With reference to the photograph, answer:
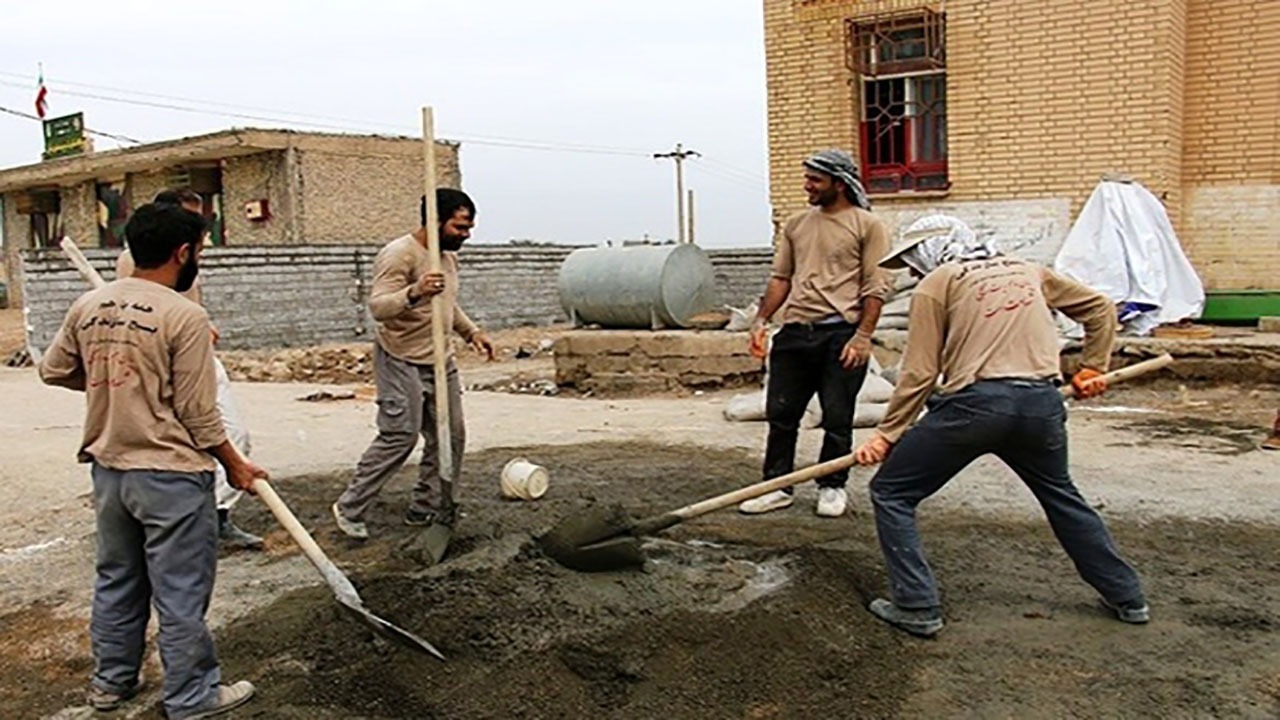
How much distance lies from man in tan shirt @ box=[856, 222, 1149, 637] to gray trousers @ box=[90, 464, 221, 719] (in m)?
2.21

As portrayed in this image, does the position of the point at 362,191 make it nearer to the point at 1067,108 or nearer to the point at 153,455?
the point at 1067,108

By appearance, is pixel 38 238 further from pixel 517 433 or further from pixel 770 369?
pixel 770 369

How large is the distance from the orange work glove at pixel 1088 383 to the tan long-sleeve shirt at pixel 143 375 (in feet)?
9.63

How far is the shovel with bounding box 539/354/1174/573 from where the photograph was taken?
4.21 meters

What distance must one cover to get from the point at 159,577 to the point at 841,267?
Result: 11.1 ft

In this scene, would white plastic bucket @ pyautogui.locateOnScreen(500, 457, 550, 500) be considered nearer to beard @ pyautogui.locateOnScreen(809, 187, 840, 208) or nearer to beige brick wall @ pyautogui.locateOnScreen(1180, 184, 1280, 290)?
beard @ pyautogui.locateOnScreen(809, 187, 840, 208)

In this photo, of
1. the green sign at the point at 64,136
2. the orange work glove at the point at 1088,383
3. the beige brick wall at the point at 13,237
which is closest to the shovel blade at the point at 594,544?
the orange work glove at the point at 1088,383

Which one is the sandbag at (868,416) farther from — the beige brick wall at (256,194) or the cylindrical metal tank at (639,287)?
the beige brick wall at (256,194)

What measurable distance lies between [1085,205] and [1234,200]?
4.78 feet

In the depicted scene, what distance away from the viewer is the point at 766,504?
5465mm

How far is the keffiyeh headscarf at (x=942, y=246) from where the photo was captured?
3877 mm

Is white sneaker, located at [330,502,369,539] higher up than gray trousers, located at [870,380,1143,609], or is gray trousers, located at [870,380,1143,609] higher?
gray trousers, located at [870,380,1143,609]

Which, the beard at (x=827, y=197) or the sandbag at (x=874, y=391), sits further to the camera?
the sandbag at (x=874, y=391)

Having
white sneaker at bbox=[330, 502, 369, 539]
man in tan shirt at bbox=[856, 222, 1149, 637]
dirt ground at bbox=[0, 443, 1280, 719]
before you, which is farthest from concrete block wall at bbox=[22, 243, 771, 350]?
man in tan shirt at bbox=[856, 222, 1149, 637]
